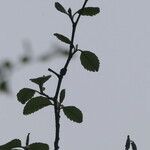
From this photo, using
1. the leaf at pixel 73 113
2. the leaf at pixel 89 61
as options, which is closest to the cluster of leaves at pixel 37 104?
the leaf at pixel 73 113

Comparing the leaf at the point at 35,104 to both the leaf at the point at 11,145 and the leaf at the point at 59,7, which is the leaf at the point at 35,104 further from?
the leaf at the point at 59,7

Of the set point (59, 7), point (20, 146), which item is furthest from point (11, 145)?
point (59, 7)

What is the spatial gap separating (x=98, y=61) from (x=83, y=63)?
102 millimetres

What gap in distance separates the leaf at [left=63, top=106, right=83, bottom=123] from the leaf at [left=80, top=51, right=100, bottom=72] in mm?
280

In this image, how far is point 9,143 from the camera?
12.6 feet

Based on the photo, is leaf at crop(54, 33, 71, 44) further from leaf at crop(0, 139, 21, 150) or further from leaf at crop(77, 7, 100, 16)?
leaf at crop(0, 139, 21, 150)

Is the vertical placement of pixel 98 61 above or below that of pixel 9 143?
above

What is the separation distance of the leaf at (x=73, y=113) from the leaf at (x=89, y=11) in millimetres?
598

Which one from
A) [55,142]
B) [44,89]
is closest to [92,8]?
[44,89]

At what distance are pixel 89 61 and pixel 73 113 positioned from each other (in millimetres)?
342

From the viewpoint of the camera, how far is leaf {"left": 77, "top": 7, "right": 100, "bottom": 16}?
377 centimetres

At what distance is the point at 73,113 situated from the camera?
394 centimetres

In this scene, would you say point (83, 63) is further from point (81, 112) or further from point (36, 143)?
point (36, 143)

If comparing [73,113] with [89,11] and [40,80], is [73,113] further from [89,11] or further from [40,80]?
[89,11]
